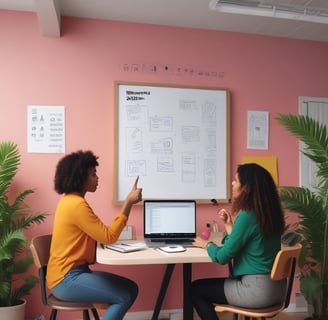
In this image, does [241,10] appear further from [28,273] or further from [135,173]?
[28,273]

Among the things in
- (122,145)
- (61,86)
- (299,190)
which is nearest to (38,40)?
(61,86)

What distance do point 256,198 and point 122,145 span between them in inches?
60.7

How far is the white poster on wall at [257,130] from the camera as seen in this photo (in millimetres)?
3615

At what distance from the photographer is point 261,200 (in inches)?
82.8

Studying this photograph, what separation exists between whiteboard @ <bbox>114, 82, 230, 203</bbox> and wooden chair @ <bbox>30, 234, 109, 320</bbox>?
2.93 feet

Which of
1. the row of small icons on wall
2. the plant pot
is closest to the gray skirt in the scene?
the plant pot

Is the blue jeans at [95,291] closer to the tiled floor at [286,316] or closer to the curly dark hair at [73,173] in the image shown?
the curly dark hair at [73,173]

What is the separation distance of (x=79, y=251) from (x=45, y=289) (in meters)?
0.35

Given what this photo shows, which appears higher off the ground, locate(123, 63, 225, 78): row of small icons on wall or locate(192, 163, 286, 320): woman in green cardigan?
locate(123, 63, 225, 78): row of small icons on wall

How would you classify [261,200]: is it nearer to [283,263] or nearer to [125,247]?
[283,263]

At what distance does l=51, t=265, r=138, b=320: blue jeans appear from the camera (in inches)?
84.5

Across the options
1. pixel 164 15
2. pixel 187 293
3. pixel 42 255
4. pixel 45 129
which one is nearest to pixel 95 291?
pixel 42 255

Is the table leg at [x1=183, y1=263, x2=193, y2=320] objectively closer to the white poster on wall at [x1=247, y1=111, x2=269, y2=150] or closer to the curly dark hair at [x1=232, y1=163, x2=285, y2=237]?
the curly dark hair at [x1=232, y1=163, x2=285, y2=237]

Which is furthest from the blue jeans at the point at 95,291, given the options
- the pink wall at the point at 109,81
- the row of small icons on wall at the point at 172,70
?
the row of small icons on wall at the point at 172,70
